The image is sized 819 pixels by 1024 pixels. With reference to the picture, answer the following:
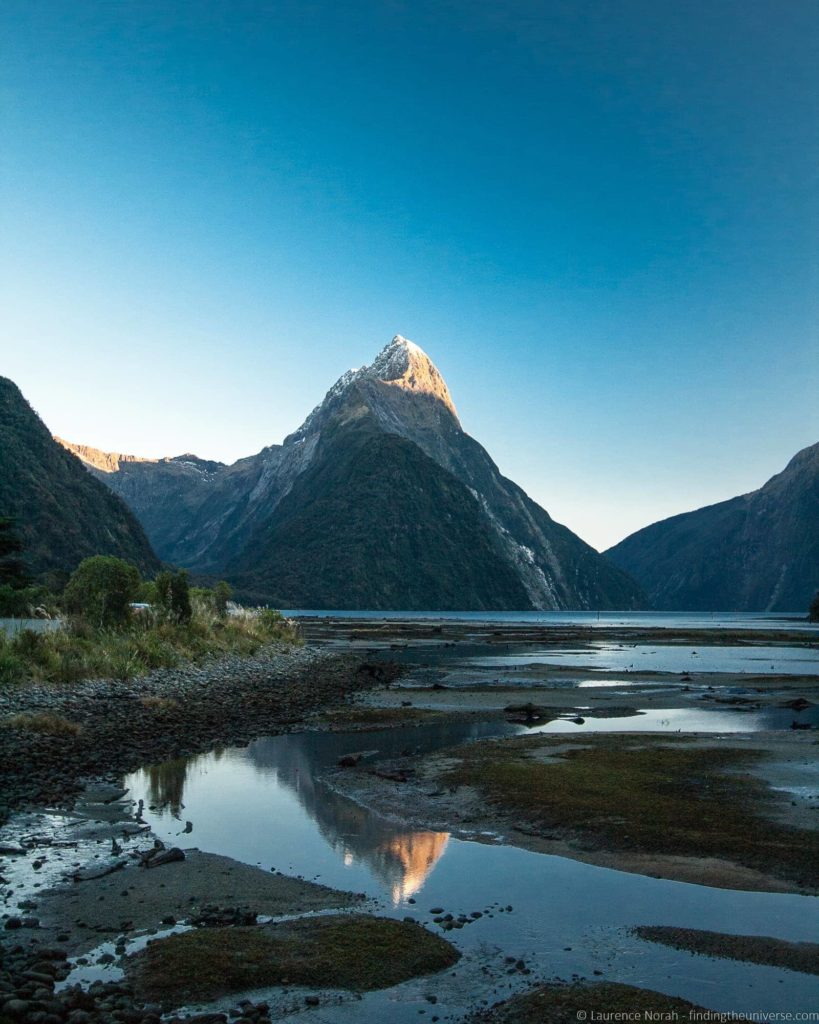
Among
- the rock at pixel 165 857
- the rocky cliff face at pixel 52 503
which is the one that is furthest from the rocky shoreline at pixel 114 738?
the rocky cliff face at pixel 52 503

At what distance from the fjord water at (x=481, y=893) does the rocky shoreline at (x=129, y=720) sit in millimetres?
1888

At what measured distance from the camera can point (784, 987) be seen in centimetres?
779

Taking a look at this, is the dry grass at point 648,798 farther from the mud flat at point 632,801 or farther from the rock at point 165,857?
the rock at point 165,857

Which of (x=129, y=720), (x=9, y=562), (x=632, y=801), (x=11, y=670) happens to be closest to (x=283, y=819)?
(x=632, y=801)

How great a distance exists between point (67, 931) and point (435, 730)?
17996 mm

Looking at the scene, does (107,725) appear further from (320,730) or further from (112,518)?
(112,518)

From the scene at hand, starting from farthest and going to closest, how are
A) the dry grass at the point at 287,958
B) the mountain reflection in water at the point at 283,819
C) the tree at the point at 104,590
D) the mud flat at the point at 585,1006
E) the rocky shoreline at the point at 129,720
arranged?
the tree at the point at 104,590
the rocky shoreline at the point at 129,720
the mountain reflection in water at the point at 283,819
the dry grass at the point at 287,958
the mud flat at the point at 585,1006

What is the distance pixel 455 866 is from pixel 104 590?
3245 cm

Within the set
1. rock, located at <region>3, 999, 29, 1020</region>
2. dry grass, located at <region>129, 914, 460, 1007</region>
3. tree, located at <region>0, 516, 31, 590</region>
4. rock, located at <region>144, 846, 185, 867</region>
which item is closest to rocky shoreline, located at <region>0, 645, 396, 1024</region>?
rock, located at <region>3, 999, 29, 1020</region>

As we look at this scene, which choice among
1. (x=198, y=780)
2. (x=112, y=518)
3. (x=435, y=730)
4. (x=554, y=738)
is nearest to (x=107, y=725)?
(x=198, y=780)

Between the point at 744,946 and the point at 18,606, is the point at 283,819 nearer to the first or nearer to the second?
the point at 744,946

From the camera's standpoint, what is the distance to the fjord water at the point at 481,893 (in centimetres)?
787

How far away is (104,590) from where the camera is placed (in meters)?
39.9

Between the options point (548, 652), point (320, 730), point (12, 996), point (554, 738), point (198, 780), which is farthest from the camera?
point (548, 652)
